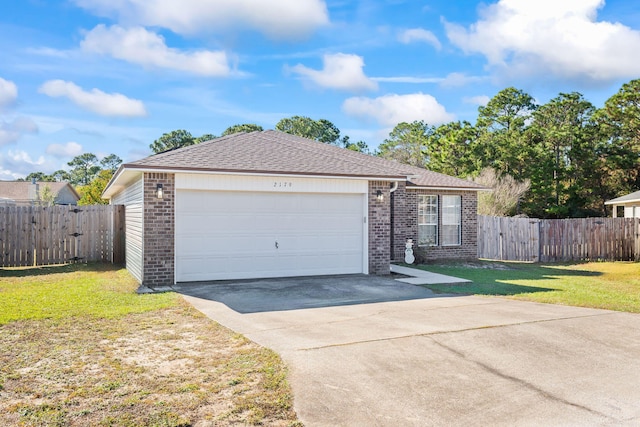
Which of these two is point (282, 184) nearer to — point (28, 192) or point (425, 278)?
point (425, 278)

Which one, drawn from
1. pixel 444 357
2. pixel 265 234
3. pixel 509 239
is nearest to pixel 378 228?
pixel 265 234

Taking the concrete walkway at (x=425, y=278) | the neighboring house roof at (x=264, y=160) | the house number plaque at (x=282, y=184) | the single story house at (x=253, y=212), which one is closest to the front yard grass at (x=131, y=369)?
the single story house at (x=253, y=212)

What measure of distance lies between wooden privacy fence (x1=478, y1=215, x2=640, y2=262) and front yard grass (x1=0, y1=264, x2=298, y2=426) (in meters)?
14.3

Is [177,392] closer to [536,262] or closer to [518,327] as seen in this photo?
[518,327]

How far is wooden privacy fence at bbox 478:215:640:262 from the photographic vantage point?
63.2ft

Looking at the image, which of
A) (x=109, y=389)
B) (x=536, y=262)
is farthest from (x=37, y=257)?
(x=536, y=262)

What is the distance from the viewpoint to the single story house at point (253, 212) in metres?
10.7

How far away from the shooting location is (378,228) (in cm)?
1276

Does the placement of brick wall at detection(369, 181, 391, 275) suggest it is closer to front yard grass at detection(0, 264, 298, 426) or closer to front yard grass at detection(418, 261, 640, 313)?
front yard grass at detection(418, 261, 640, 313)

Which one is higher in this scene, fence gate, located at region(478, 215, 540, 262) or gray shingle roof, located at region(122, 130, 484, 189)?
gray shingle roof, located at region(122, 130, 484, 189)

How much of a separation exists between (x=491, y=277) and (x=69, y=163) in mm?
87851

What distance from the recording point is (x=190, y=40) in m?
16.2

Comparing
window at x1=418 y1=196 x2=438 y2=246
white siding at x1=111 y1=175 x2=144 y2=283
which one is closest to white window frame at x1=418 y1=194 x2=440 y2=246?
window at x1=418 y1=196 x2=438 y2=246

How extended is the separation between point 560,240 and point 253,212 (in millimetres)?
13574
